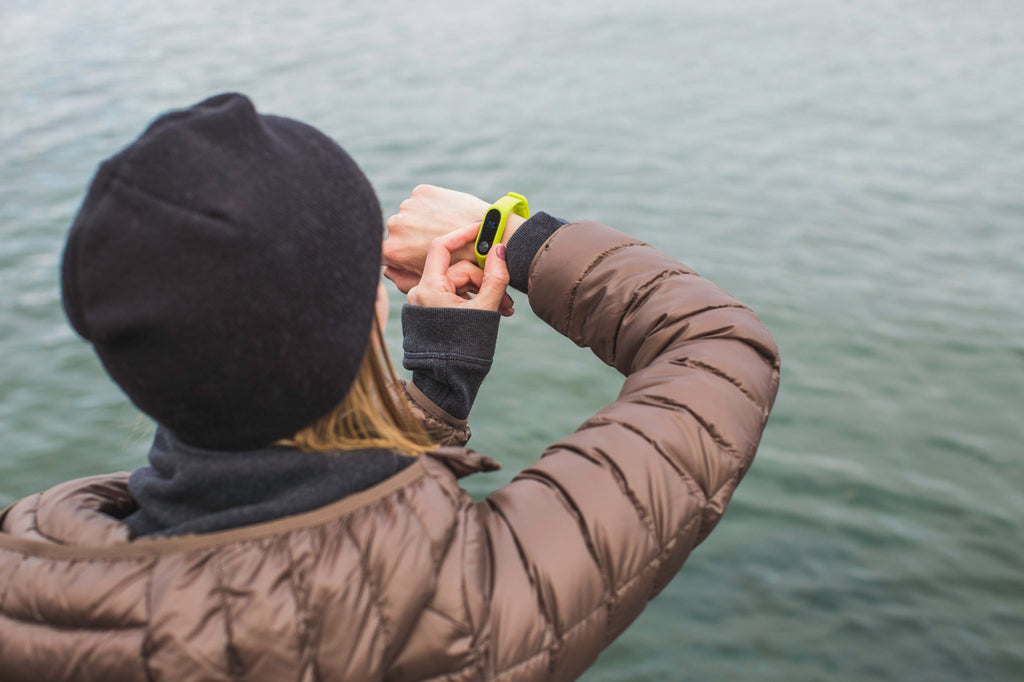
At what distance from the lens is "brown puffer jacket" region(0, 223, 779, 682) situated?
0.96 metres

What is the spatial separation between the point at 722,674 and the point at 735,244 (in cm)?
363

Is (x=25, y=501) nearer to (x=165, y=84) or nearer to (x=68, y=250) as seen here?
(x=68, y=250)

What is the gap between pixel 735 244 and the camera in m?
6.17

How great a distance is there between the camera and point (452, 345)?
168 centimetres

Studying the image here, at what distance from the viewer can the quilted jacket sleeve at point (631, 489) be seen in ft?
3.68

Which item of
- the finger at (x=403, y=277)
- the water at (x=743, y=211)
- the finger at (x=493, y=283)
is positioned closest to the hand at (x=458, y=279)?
the finger at (x=493, y=283)

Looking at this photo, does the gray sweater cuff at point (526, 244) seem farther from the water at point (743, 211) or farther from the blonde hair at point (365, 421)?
the water at point (743, 211)

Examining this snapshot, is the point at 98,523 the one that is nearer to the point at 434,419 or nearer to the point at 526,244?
the point at 434,419

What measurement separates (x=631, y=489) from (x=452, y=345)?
1.89ft

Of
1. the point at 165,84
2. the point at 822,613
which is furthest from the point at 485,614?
the point at 165,84

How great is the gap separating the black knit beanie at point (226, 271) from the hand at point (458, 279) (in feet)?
2.17

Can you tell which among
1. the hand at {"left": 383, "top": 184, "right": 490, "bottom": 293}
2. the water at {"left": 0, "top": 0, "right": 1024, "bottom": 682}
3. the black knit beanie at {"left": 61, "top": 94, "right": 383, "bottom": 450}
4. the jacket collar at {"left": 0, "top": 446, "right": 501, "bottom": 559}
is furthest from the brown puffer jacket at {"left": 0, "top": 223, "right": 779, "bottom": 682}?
A: the water at {"left": 0, "top": 0, "right": 1024, "bottom": 682}

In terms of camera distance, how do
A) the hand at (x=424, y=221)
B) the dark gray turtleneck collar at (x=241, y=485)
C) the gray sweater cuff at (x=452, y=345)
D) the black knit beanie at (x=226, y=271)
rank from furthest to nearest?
the hand at (x=424, y=221), the gray sweater cuff at (x=452, y=345), the dark gray turtleneck collar at (x=241, y=485), the black knit beanie at (x=226, y=271)

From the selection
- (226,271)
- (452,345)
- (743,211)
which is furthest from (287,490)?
(743,211)
